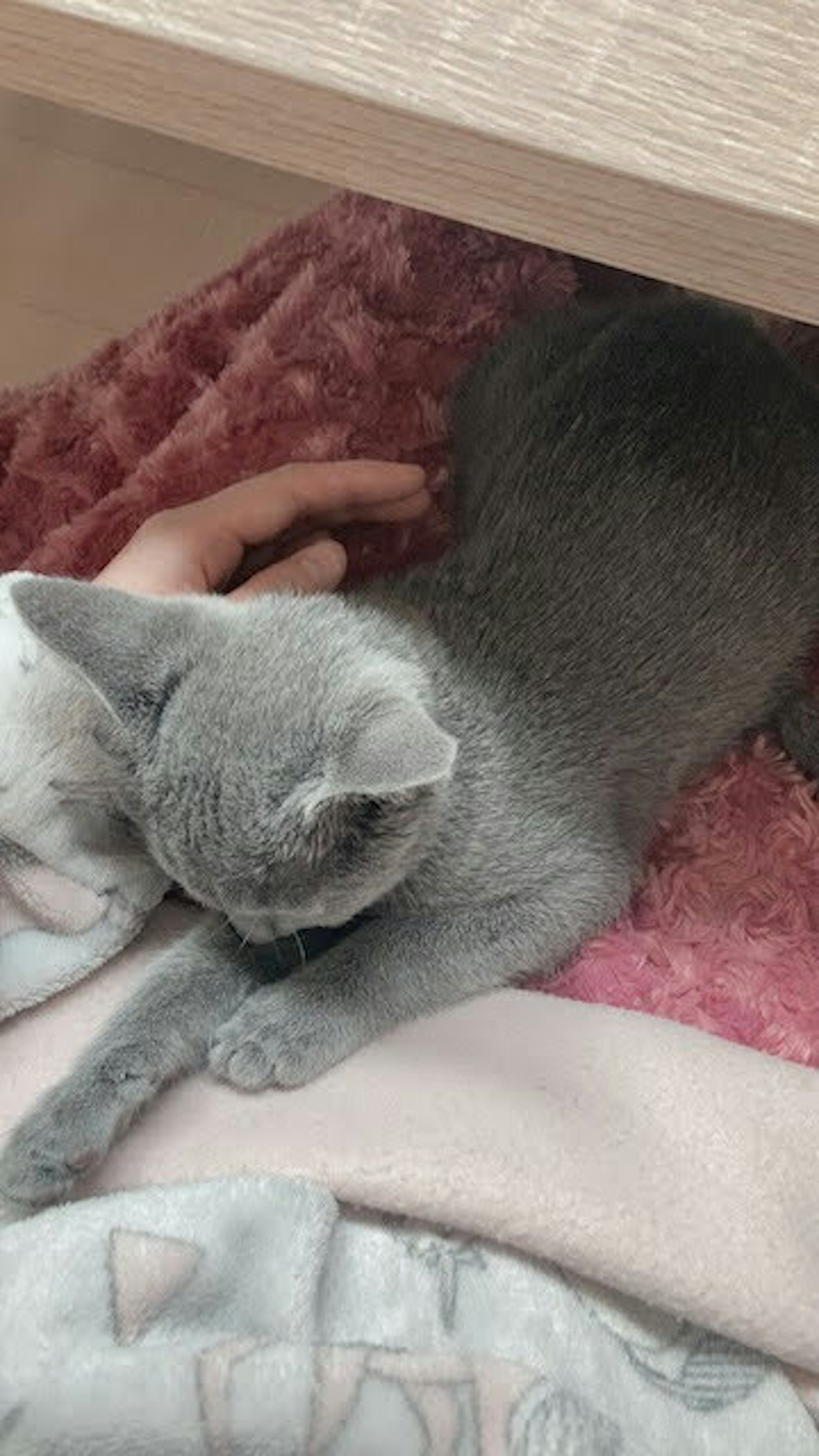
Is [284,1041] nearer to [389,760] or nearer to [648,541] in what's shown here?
[389,760]

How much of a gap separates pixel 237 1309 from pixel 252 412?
76 cm

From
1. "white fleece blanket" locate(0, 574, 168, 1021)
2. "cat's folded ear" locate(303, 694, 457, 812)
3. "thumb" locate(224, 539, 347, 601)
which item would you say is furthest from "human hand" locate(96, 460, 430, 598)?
"cat's folded ear" locate(303, 694, 457, 812)

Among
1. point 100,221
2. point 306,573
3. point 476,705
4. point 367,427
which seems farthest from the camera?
point 100,221

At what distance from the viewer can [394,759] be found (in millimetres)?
782

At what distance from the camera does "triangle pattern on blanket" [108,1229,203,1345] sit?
0.77 metres

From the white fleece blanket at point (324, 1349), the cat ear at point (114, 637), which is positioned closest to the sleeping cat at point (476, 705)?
the cat ear at point (114, 637)

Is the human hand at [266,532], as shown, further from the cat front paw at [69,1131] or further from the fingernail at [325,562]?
the cat front paw at [69,1131]

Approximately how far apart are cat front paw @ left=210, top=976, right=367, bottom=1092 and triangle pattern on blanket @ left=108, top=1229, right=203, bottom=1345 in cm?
14

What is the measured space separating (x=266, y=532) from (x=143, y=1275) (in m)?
0.57

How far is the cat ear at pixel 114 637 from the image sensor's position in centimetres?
84

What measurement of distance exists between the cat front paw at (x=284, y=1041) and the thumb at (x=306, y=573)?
11.9 inches

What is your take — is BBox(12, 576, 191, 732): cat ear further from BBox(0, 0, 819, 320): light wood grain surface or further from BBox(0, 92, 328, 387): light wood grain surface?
BBox(0, 92, 328, 387): light wood grain surface

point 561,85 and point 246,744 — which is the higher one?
point 561,85

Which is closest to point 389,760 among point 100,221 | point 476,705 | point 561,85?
point 476,705
